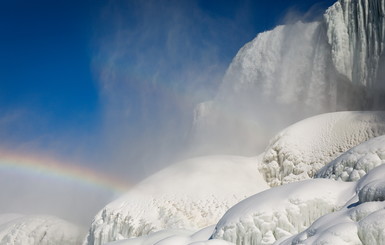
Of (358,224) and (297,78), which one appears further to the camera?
(297,78)

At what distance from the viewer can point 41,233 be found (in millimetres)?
27875

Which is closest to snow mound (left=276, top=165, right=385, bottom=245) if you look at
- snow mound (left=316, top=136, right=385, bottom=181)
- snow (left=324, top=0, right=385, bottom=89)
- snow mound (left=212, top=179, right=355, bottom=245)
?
snow mound (left=212, top=179, right=355, bottom=245)

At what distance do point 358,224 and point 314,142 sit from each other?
561 inches

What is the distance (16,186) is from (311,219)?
5376 cm

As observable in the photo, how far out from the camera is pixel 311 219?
8492 millimetres

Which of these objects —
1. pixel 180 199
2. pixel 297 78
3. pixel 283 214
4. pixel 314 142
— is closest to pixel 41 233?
pixel 180 199

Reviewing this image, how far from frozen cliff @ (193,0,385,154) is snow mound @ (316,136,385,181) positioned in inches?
464

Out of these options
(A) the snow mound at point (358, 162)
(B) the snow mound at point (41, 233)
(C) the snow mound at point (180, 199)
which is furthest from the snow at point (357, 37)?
(B) the snow mound at point (41, 233)

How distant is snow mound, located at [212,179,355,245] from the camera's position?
8469 millimetres

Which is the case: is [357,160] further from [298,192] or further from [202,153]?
[202,153]

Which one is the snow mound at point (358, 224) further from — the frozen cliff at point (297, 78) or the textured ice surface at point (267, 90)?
the textured ice surface at point (267, 90)

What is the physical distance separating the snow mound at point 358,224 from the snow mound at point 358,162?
2.48 m

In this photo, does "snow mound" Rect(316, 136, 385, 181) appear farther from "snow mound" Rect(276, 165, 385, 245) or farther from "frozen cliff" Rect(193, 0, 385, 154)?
"frozen cliff" Rect(193, 0, 385, 154)

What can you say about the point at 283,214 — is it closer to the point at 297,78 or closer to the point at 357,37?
the point at 357,37
